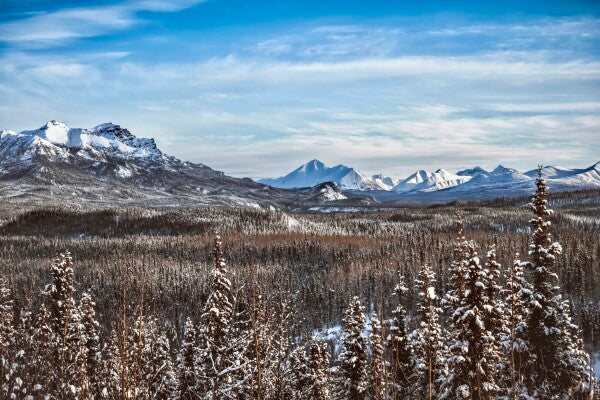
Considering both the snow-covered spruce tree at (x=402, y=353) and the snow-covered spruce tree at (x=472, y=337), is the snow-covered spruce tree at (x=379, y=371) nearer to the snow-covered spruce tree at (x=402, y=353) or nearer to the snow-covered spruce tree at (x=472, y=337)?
the snow-covered spruce tree at (x=472, y=337)

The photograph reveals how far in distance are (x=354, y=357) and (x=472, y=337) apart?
376 inches

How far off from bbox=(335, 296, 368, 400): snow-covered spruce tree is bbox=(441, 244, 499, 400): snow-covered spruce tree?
23.4ft

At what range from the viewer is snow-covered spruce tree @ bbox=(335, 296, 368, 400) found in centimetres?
2944

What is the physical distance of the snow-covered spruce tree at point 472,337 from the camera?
21422 mm

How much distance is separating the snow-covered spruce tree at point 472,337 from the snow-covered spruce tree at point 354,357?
7127 millimetres

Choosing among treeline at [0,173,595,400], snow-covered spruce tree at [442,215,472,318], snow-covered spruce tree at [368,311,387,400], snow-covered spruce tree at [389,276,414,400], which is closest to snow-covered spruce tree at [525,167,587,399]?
treeline at [0,173,595,400]

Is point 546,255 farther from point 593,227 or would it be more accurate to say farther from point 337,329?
point 593,227

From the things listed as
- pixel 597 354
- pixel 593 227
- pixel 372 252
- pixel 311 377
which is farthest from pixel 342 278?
pixel 593 227

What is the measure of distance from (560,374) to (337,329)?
69508mm

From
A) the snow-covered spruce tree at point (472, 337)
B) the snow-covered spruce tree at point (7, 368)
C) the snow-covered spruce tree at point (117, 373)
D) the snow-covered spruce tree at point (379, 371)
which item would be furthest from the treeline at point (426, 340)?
the snow-covered spruce tree at point (379, 371)

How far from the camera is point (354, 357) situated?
2981 cm

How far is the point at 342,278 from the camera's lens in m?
126

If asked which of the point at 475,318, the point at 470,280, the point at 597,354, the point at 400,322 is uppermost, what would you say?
the point at 470,280

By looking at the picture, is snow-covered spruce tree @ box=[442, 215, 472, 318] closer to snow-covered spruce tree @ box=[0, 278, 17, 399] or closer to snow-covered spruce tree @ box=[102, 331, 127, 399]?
snow-covered spruce tree @ box=[102, 331, 127, 399]
